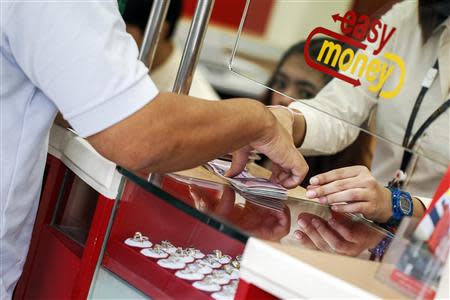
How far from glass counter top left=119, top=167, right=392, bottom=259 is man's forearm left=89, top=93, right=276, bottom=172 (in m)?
0.06

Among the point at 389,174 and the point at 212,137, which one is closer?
the point at 212,137

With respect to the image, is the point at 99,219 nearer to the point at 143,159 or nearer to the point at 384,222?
the point at 143,159

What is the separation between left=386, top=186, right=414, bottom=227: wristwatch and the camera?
6.00 feet

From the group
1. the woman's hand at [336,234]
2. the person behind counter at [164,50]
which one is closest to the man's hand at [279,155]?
the woman's hand at [336,234]

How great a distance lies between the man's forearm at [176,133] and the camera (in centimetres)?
129

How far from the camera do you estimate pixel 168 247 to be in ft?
4.88

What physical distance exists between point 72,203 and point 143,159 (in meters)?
0.54

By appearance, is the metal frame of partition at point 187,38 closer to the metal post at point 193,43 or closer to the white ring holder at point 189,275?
the metal post at point 193,43

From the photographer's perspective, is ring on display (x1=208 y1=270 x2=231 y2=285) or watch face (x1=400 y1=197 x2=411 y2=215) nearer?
ring on display (x1=208 y1=270 x2=231 y2=285)

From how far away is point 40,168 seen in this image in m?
1.51

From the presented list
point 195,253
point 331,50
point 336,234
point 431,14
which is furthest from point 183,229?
point 431,14

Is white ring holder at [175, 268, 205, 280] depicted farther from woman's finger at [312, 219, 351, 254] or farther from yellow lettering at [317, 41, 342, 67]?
yellow lettering at [317, 41, 342, 67]

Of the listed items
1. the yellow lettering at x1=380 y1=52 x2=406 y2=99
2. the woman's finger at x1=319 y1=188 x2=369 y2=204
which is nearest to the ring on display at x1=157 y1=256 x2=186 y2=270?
the woman's finger at x1=319 y1=188 x2=369 y2=204

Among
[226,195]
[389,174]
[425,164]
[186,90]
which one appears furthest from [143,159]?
[389,174]
